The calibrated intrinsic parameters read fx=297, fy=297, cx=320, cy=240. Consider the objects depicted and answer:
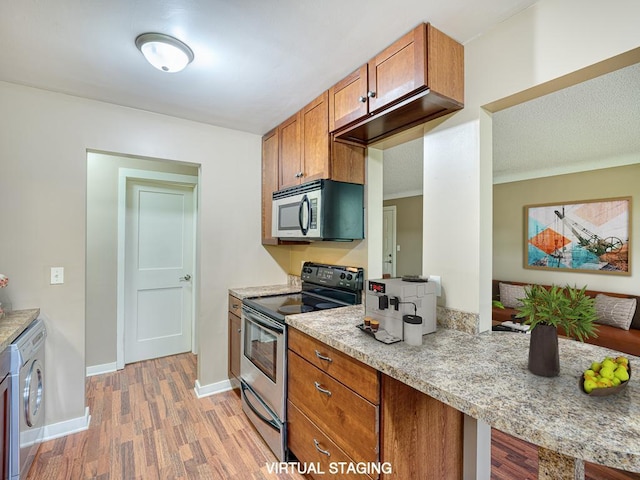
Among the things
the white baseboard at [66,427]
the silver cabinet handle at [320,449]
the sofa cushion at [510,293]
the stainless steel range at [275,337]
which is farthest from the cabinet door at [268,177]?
the sofa cushion at [510,293]

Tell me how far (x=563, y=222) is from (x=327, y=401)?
4.35 meters

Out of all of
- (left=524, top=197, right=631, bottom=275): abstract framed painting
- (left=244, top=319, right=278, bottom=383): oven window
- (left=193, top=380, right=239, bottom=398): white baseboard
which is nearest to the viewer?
(left=244, top=319, right=278, bottom=383): oven window

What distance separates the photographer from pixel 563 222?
408 cm

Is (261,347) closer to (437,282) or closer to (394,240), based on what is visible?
(437,282)

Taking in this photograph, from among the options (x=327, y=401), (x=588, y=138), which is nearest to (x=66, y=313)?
(x=327, y=401)

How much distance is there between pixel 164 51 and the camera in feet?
5.00

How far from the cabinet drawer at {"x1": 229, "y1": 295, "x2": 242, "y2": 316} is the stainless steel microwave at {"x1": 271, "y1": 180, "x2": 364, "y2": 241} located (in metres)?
0.76

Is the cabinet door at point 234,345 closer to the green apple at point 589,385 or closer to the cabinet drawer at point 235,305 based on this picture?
the cabinet drawer at point 235,305

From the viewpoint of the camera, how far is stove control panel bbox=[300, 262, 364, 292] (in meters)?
2.19

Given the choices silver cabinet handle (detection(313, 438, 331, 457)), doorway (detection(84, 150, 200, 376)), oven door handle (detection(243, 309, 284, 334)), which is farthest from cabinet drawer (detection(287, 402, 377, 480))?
doorway (detection(84, 150, 200, 376))

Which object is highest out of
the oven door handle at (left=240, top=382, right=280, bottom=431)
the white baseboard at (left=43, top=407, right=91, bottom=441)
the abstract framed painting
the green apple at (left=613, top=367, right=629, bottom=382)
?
the abstract framed painting

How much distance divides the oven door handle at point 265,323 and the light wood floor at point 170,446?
0.80 meters

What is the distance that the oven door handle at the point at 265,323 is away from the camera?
1813 mm

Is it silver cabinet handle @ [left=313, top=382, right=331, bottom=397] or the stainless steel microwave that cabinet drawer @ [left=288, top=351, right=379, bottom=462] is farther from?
the stainless steel microwave
